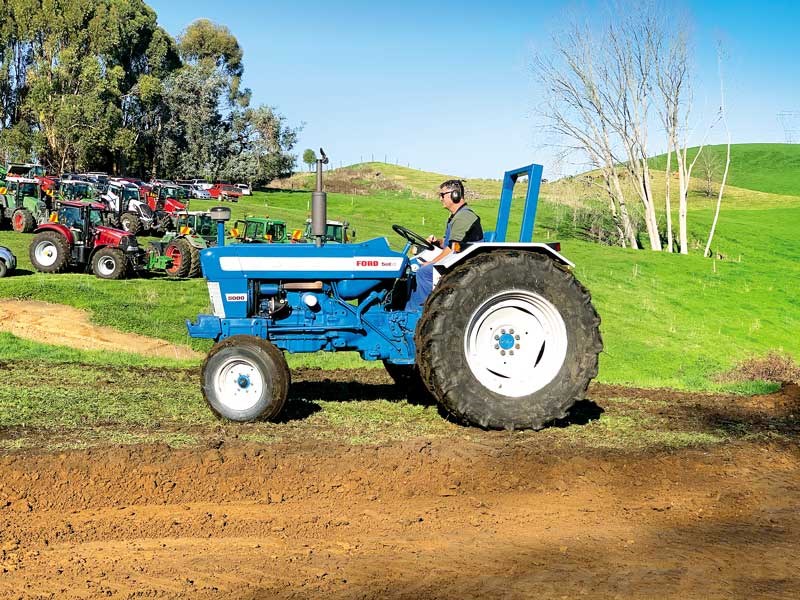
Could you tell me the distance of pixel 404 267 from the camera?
24.4 feet

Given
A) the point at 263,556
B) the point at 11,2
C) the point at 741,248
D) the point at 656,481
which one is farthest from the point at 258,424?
the point at 11,2

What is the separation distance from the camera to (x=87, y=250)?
1941cm

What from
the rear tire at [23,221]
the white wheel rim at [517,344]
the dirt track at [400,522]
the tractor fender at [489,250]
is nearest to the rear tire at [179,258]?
the rear tire at [23,221]

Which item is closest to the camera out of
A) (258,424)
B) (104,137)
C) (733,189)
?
(258,424)

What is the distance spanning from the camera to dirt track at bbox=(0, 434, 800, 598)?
4.05 metres

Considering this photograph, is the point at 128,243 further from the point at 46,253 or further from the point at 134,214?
the point at 134,214

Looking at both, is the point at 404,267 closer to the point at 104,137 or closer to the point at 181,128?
the point at 104,137

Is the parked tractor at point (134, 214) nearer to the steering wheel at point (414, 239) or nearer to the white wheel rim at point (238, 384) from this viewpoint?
the steering wheel at point (414, 239)

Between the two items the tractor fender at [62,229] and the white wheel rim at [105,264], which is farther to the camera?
the tractor fender at [62,229]

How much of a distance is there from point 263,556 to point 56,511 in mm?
1481

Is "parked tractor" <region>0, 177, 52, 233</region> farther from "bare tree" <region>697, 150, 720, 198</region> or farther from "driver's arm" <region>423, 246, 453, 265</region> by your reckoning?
"bare tree" <region>697, 150, 720, 198</region>

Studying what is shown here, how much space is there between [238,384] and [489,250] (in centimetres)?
238

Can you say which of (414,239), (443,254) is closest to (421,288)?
(443,254)

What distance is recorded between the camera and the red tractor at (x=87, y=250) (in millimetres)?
18906
